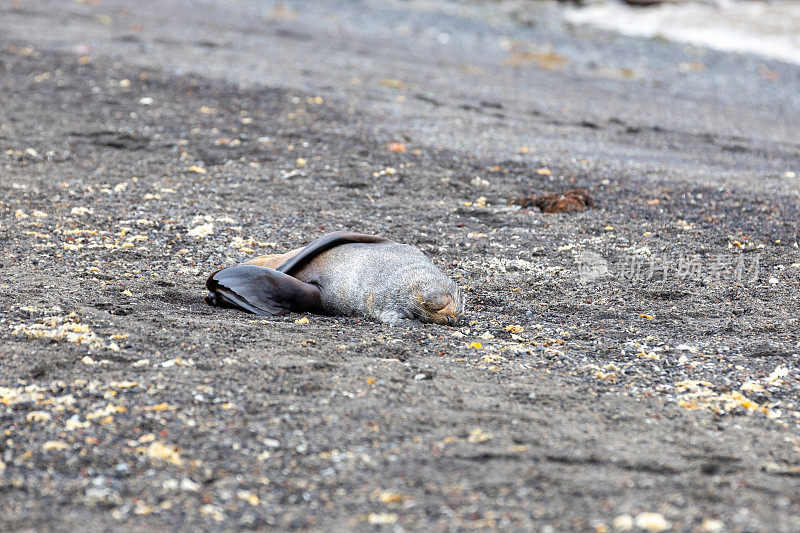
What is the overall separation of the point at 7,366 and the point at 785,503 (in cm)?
312

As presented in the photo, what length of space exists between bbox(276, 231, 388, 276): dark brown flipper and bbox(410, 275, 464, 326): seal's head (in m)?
0.54

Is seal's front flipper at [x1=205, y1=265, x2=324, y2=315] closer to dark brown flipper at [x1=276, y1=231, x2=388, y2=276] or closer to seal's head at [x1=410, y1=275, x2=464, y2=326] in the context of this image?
dark brown flipper at [x1=276, y1=231, x2=388, y2=276]

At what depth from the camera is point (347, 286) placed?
4664 mm

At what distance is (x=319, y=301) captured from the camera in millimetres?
4660

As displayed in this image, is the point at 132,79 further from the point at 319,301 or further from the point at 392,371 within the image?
the point at 392,371

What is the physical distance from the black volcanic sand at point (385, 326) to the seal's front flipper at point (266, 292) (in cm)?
12

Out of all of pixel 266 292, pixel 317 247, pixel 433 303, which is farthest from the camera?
pixel 317 247

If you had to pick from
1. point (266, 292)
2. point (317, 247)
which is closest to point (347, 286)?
point (317, 247)

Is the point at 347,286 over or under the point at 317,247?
under

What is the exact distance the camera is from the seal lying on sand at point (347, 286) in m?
4.52

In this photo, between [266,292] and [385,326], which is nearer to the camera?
[385,326]

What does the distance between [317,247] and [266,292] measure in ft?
1.31

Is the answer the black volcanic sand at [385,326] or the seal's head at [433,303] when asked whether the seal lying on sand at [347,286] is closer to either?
the seal's head at [433,303]

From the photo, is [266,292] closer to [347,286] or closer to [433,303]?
[347,286]
